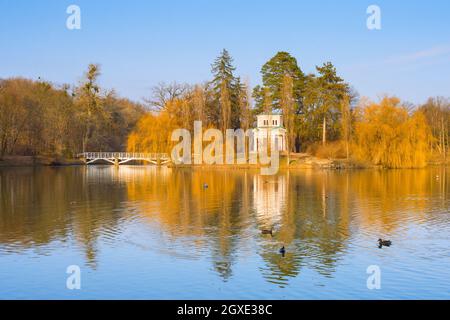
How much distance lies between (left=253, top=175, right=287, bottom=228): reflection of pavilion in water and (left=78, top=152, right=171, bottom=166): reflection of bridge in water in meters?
29.9

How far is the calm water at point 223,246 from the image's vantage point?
42.8ft

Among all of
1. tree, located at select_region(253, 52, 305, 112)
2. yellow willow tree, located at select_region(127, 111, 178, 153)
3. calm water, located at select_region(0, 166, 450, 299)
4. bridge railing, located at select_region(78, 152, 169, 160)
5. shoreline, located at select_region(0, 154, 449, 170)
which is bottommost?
calm water, located at select_region(0, 166, 450, 299)

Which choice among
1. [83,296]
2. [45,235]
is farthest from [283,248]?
[45,235]

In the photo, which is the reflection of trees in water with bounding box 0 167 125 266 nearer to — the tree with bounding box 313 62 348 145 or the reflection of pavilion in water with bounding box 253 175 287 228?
the reflection of pavilion in water with bounding box 253 175 287 228

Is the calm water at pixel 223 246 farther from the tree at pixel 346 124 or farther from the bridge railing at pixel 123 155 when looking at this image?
the bridge railing at pixel 123 155

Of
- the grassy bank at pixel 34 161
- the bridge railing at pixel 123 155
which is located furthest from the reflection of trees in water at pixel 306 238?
the grassy bank at pixel 34 161

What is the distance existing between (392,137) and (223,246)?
47.3m

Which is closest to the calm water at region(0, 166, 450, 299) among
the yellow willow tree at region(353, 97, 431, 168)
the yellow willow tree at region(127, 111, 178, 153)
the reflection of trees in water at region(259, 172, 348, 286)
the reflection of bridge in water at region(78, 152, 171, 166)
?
the reflection of trees in water at region(259, 172, 348, 286)

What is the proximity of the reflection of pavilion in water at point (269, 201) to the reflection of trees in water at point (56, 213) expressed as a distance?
20.6 ft

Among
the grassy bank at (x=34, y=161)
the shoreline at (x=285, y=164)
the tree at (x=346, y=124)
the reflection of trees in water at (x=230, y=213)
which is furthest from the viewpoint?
the grassy bank at (x=34, y=161)

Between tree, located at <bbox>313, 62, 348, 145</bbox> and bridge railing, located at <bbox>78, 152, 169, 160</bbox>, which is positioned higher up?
tree, located at <bbox>313, 62, 348, 145</bbox>

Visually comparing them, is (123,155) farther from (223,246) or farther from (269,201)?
(223,246)

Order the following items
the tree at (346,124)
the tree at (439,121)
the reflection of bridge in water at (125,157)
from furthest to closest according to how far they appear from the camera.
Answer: the tree at (439,121)
the reflection of bridge in water at (125,157)
the tree at (346,124)

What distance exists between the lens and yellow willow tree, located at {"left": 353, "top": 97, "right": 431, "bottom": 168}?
60625mm
